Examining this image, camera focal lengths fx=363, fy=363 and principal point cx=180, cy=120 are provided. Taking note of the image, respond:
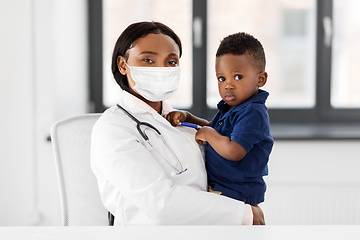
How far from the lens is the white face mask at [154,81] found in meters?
1.19

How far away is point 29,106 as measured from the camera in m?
2.07

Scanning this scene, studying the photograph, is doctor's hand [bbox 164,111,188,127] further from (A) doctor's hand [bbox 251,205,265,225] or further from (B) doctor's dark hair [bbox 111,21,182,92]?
(A) doctor's hand [bbox 251,205,265,225]

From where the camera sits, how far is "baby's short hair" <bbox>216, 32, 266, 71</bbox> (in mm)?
1177

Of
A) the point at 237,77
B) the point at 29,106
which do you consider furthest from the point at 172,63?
the point at 29,106

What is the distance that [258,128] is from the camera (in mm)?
1119

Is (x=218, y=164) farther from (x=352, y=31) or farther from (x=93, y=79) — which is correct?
(x=352, y=31)

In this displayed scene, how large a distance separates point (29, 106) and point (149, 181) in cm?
134

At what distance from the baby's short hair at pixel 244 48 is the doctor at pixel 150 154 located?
17cm

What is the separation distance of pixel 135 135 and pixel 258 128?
1.24ft

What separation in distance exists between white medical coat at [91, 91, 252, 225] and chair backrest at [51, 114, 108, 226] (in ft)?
0.77

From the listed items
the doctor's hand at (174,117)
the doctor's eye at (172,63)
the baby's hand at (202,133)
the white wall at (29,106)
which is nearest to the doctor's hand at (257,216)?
the baby's hand at (202,133)

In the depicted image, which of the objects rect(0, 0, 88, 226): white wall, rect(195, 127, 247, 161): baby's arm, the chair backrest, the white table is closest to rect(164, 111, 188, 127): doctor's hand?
rect(195, 127, 247, 161): baby's arm

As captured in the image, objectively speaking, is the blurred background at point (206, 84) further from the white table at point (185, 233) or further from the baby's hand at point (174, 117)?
the white table at point (185, 233)

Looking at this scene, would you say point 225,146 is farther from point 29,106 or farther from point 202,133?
point 29,106
